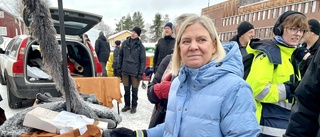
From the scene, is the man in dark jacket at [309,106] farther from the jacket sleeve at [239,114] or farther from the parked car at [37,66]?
the parked car at [37,66]

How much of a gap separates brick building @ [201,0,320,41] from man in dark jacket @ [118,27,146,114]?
101 ft

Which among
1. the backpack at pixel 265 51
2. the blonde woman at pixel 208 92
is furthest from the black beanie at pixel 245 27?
the blonde woman at pixel 208 92

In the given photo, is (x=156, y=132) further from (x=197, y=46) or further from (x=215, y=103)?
(x=197, y=46)

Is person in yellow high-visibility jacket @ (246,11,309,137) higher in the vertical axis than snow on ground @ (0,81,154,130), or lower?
higher

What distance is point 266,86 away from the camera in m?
1.88

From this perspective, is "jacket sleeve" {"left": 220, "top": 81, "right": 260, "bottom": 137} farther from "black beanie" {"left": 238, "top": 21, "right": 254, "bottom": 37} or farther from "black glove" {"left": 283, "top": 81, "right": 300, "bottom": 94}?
"black beanie" {"left": 238, "top": 21, "right": 254, "bottom": 37}

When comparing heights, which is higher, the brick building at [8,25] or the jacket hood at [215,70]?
the brick building at [8,25]

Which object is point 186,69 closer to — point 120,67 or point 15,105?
point 120,67

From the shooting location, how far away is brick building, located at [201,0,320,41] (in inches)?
1394

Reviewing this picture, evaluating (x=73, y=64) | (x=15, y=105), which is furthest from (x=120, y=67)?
(x=15, y=105)

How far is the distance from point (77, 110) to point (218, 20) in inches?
2253

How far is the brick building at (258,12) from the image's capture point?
116ft

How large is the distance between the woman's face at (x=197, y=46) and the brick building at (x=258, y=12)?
34.3m

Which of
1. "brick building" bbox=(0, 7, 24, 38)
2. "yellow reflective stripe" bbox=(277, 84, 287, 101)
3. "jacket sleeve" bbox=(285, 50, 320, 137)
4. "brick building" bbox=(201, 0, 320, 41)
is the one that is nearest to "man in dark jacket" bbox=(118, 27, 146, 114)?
"yellow reflective stripe" bbox=(277, 84, 287, 101)
